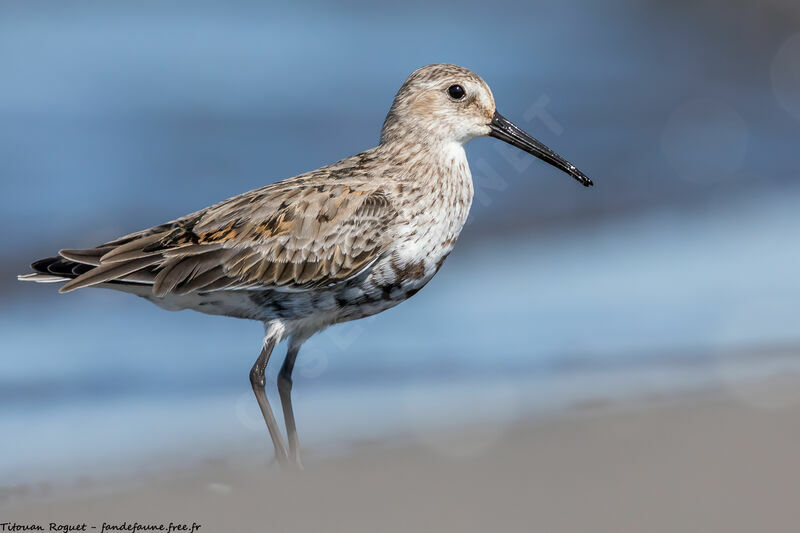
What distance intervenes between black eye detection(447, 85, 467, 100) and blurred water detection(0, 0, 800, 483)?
1.87m

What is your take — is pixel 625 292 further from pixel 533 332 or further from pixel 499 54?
pixel 499 54

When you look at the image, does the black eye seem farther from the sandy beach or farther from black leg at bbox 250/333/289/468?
the sandy beach

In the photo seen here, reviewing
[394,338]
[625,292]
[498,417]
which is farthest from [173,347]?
[625,292]

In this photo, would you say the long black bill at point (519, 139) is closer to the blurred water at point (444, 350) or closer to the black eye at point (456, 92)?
the black eye at point (456, 92)

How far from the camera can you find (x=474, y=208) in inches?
432

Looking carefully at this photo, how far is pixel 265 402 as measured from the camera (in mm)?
6145

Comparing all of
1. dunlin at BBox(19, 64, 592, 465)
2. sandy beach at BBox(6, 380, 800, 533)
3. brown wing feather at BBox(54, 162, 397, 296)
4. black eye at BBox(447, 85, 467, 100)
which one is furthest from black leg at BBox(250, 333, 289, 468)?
black eye at BBox(447, 85, 467, 100)

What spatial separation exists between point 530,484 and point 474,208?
6.23 metres

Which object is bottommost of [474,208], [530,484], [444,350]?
[530,484]

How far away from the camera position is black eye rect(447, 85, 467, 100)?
6.49 metres

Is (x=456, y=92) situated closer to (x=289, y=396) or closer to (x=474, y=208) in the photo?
(x=289, y=396)

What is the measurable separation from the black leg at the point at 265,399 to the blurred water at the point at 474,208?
353 mm

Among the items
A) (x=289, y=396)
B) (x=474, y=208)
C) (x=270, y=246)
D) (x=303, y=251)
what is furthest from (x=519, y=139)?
(x=474, y=208)

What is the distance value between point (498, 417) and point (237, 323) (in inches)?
120
